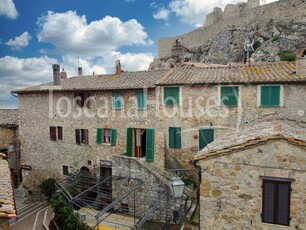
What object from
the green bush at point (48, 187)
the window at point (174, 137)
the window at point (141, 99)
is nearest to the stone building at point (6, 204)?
the window at point (174, 137)

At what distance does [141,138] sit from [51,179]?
819cm

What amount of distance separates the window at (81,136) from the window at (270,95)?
1187cm

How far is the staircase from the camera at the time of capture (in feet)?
50.8

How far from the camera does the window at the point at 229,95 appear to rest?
541 inches

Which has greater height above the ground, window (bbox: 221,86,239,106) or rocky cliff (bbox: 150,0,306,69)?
rocky cliff (bbox: 150,0,306,69)

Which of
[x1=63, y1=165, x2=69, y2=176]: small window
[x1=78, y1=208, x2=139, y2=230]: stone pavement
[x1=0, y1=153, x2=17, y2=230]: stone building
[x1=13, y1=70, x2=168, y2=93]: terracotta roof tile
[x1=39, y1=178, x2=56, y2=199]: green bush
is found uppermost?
[x1=13, y1=70, x2=168, y2=93]: terracotta roof tile

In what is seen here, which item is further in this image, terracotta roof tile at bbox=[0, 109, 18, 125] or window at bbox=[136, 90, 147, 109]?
terracotta roof tile at bbox=[0, 109, 18, 125]

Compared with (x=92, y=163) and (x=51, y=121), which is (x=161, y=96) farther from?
(x=51, y=121)

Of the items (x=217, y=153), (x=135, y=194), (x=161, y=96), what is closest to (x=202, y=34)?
(x=161, y=96)

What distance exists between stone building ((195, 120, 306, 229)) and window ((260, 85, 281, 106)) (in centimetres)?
634

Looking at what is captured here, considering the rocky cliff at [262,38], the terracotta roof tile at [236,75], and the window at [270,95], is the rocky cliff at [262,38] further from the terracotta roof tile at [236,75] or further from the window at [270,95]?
the window at [270,95]

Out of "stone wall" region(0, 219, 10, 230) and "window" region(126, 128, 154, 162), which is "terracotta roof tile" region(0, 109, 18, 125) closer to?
"window" region(126, 128, 154, 162)

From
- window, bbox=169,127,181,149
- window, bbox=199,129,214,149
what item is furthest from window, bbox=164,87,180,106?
window, bbox=199,129,214,149

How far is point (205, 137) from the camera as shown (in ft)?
47.5
